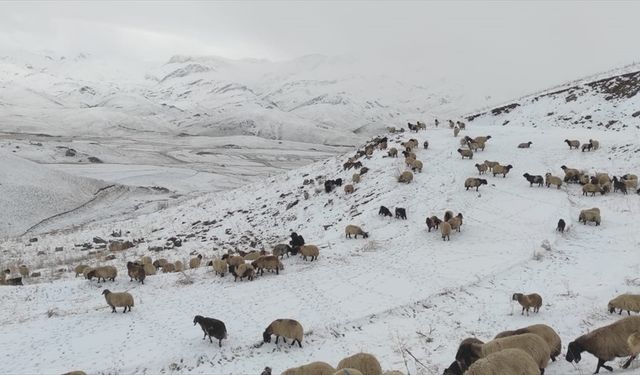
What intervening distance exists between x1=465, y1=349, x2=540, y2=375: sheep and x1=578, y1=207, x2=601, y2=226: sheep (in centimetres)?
1524

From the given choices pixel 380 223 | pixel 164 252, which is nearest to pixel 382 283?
pixel 380 223

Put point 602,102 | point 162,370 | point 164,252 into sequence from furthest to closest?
point 602,102, point 164,252, point 162,370

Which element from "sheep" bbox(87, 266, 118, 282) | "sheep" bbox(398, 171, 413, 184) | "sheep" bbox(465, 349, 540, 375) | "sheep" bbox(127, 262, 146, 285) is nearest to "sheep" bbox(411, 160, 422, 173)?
"sheep" bbox(398, 171, 413, 184)

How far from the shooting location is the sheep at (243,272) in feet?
59.9

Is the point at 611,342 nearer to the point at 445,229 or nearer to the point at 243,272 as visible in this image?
the point at 445,229

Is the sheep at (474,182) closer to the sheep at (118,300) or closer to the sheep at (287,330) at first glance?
the sheep at (287,330)

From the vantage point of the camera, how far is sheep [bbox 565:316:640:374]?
8.40 metres

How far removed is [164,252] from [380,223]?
13.1 metres

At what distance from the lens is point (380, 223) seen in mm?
24484

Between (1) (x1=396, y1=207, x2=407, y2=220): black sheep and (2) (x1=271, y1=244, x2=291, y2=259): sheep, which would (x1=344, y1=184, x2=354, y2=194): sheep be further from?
(2) (x1=271, y1=244, x2=291, y2=259): sheep

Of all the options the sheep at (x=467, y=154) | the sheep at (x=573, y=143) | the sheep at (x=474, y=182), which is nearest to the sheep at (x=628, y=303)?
the sheep at (x=474, y=182)

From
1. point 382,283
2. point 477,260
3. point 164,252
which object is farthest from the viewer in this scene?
point 164,252

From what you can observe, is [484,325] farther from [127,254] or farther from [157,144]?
[157,144]

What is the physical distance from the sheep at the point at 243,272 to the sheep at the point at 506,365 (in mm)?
11762
